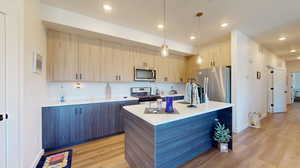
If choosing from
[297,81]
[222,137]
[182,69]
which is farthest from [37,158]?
[297,81]

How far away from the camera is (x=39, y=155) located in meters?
2.06

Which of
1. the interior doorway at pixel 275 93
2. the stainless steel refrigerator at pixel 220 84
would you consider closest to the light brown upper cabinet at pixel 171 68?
the stainless steel refrigerator at pixel 220 84

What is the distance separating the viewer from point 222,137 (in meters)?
2.24

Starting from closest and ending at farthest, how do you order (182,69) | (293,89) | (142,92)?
1. (142,92)
2. (182,69)
3. (293,89)

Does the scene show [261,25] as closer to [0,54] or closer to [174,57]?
[174,57]

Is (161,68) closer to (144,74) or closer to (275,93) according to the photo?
(144,74)

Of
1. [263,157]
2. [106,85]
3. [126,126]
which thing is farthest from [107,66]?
[263,157]

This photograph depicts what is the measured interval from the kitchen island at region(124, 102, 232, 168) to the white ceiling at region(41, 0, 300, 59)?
1.86 meters

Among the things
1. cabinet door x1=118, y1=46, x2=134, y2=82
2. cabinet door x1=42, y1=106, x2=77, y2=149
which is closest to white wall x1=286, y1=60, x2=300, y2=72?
cabinet door x1=118, y1=46, x2=134, y2=82

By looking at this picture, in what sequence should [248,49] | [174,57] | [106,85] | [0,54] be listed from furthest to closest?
[174,57] → [248,49] → [106,85] → [0,54]

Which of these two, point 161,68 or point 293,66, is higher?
point 293,66

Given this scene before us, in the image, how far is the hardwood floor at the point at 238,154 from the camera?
75.5 inches

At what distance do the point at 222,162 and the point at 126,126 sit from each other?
169 centimetres

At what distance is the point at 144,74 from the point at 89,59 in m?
1.60
